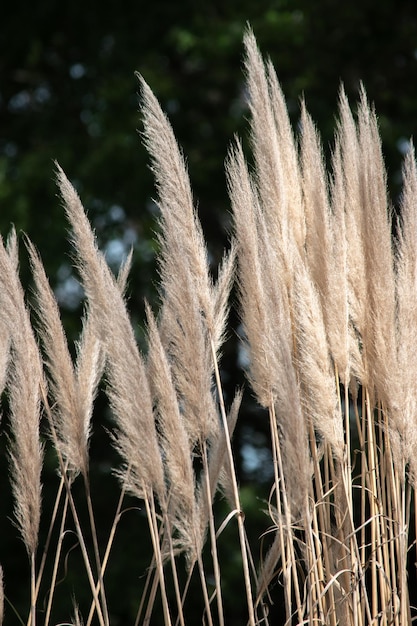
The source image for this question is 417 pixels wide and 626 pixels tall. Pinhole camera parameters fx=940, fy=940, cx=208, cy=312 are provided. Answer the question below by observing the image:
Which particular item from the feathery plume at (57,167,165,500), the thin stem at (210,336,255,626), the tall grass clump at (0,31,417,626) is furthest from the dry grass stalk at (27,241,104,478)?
the thin stem at (210,336,255,626)

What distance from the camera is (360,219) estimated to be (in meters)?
2.05

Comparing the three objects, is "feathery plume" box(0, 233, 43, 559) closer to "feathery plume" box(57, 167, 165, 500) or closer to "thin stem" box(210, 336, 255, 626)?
"feathery plume" box(57, 167, 165, 500)

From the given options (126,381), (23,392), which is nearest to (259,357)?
(126,381)

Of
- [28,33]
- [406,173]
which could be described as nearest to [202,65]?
[28,33]

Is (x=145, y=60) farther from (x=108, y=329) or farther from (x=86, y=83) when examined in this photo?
(x=108, y=329)

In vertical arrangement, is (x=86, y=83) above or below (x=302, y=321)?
above

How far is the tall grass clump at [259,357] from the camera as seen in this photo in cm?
175

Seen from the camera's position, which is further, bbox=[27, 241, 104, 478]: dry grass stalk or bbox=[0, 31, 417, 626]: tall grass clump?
bbox=[27, 241, 104, 478]: dry grass stalk

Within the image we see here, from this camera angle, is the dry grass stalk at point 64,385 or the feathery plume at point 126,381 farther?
the dry grass stalk at point 64,385

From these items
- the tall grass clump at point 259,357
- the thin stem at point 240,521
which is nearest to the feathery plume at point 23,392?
the tall grass clump at point 259,357

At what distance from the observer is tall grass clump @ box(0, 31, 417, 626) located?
69.1 inches

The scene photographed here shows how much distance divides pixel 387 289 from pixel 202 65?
22.5ft

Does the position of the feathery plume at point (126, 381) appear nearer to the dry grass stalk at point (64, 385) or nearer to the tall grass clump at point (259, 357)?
the tall grass clump at point (259, 357)

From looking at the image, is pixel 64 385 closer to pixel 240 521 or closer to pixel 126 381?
pixel 126 381
